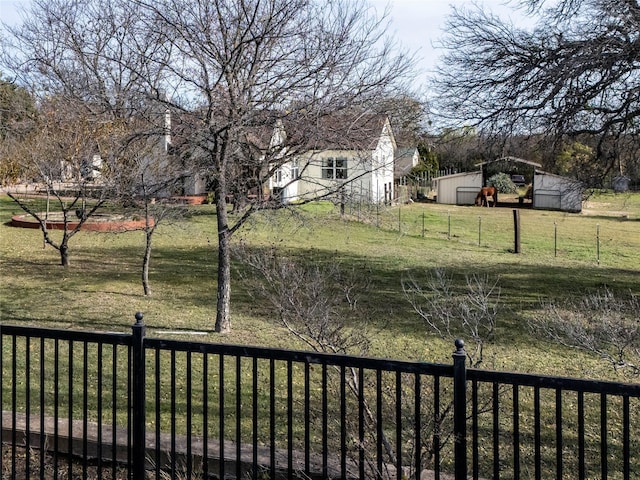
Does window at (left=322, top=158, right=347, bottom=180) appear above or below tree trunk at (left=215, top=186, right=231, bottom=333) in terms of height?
above

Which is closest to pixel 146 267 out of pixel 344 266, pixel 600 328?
pixel 344 266

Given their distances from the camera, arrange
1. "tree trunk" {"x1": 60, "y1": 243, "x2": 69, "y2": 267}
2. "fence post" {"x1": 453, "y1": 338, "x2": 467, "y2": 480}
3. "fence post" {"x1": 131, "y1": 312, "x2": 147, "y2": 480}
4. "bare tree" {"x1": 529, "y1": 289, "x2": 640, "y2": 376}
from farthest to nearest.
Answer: "tree trunk" {"x1": 60, "y1": 243, "x2": 69, "y2": 267} → "bare tree" {"x1": 529, "y1": 289, "x2": 640, "y2": 376} → "fence post" {"x1": 131, "y1": 312, "x2": 147, "y2": 480} → "fence post" {"x1": 453, "y1": 338, "x2": 467, "y2": 480}

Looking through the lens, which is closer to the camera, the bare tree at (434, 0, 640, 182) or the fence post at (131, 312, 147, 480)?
the fence post at (131, 312, 147, 480)

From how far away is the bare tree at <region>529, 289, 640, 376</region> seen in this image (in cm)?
558

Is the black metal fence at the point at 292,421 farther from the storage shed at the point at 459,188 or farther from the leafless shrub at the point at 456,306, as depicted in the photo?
the storage shed at the point at 459,188

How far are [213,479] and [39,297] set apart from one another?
8021mm

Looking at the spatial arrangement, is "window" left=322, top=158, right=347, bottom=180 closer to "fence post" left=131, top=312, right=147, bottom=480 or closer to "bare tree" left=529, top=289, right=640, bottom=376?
"bare tree" left=529, top=289, right=640, bottom=376

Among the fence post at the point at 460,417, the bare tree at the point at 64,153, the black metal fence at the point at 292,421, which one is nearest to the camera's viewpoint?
the fence post at the point at 460,417

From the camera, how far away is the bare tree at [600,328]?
18.3 ft

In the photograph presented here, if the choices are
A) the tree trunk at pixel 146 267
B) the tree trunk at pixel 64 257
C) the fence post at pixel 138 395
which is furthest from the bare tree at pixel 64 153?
the fence post at pixel 138 395

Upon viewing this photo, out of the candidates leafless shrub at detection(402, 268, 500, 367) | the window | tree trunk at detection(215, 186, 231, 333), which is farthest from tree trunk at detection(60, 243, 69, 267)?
leafless shrub at detection(402, 268, 500, 367)

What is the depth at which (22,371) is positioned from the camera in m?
6.84

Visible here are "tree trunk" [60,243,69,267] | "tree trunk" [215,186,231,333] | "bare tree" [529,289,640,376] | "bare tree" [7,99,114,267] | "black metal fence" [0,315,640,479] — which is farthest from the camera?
"tree trunk" [60,243,69,267]

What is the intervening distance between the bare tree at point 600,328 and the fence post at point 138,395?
10.1ft
